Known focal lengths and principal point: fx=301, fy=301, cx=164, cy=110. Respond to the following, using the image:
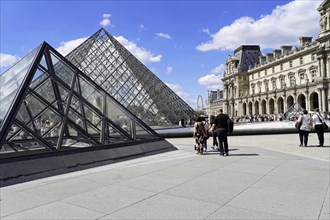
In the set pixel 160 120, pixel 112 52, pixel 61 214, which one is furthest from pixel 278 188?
pixel 112 52

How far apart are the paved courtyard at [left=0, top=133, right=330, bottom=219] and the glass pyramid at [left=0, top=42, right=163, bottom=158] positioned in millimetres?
1822

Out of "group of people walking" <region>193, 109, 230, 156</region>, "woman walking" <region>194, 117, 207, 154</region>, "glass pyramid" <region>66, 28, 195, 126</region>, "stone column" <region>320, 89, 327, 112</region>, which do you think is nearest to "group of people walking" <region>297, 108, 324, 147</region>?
"group of people walking" <region>193, 109, 230, 156</region>

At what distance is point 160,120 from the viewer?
2773 cm

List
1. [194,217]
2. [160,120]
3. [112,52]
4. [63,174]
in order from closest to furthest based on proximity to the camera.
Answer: [194,217], [63,174], [160,120], [112,52]

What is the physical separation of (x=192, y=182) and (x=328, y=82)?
Answer: 214 ft

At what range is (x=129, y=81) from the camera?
2850 centimetres

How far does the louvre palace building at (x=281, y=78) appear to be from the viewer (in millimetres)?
62700

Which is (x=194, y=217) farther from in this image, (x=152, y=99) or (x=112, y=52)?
(x=112, y=52)

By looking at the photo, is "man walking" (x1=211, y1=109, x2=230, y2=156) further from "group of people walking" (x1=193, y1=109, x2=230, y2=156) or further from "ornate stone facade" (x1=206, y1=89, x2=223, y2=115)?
"ornate stone facade" (x1=206, y1=89, x2=223, y2=115)

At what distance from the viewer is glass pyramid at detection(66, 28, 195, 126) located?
27.0 m

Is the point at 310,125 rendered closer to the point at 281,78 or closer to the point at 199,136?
the point at 199,136

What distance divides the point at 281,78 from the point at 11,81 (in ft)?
281

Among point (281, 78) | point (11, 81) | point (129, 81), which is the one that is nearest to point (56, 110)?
point (11, 81)

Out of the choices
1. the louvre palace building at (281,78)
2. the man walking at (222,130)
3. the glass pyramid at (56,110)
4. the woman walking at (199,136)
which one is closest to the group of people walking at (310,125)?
the man walking at (222,130)
